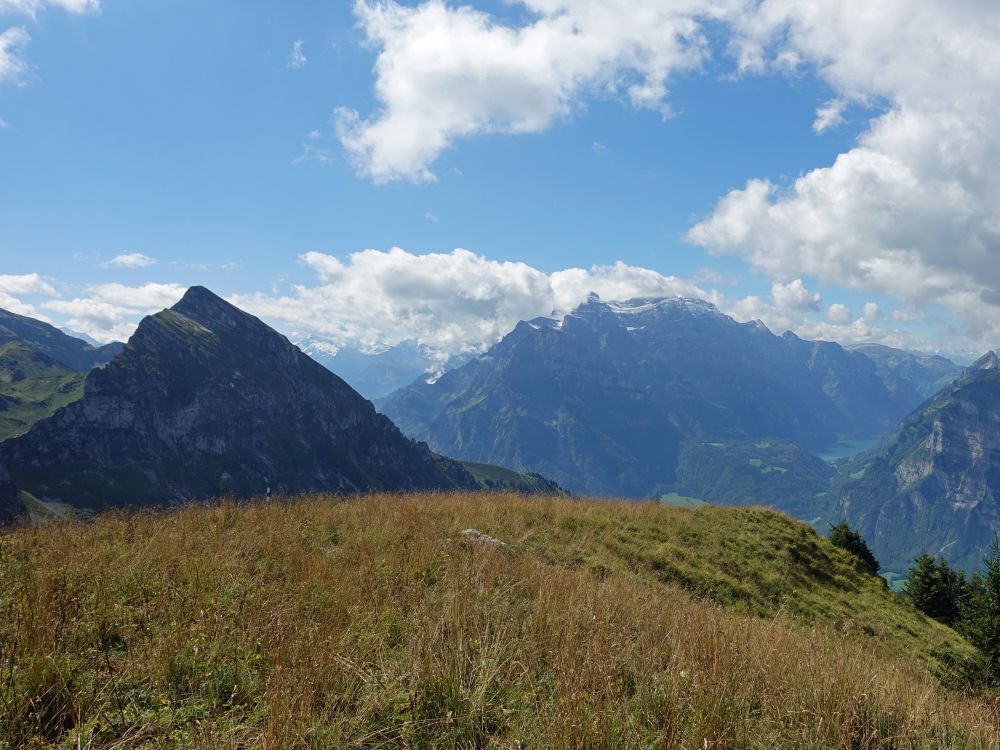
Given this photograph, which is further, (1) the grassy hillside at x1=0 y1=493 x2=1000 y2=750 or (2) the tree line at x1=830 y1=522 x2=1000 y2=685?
(2) the tree line at x1=830 y1=522 x2=1000 y2=685

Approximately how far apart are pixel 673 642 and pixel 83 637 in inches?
286

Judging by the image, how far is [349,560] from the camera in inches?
382

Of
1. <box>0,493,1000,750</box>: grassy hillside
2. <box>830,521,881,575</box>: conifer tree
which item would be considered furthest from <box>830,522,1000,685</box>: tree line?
<box>0,493,1000,750</box>: grassy hillside

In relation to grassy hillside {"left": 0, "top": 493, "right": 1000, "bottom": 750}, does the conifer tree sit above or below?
below

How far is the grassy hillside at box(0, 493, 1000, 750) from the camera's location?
4.66 m

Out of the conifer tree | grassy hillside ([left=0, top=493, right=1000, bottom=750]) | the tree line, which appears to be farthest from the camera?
the conifer tree

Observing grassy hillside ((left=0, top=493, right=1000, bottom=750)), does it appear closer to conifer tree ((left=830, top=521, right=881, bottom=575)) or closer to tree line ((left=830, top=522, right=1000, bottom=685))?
tree line ((left=830, top=522, right=1000, bottom=685))

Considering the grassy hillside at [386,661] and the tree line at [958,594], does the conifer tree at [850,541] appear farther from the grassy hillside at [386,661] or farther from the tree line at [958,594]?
the grassy hillside at [386,661]

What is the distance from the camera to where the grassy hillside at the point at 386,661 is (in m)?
4.66

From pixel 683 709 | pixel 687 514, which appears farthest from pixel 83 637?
pixel 687 514

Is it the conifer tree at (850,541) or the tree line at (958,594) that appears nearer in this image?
the tree line at (958,594)

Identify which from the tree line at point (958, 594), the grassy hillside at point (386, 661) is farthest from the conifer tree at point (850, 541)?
the grassy hillside at point (386, 661)

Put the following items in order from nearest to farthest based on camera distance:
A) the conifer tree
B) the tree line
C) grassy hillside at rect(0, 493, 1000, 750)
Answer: grassy hillside at rect(0, 493, 1000, 750) < the tree line < the conifer tree

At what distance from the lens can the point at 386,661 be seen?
575 cm
